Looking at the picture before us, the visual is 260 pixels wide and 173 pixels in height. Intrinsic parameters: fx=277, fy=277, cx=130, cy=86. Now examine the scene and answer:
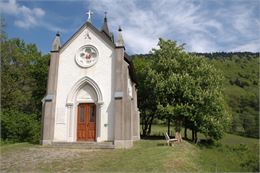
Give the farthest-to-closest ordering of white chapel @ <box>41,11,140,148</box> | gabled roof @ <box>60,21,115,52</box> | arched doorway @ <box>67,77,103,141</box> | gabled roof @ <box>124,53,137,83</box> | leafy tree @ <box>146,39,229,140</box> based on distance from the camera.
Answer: leafy tree @ <box>146,39,229,140</box>, gabled roof @ <box>124,53,137,83</box>, gabled roof @ <box>60,21,115,52</box>, arched doorway @ <box>67,77,103,141</box>, white chapel @ <box>41,11,140,148</box>

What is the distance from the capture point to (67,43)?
22141mm

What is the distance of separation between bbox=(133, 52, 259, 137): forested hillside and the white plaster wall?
1607 centimetres

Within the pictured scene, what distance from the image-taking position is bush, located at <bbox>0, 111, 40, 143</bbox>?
23.9 meters

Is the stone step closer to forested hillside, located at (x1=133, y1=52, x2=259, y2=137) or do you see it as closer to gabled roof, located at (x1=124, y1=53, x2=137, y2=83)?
gabled roof, located at (x1=124, y1=53, x2=137, y2=83)

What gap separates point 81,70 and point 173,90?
10086 millimetres

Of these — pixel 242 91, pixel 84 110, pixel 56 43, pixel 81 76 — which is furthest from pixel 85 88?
pixel 242 91

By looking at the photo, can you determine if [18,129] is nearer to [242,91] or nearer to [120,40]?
[120,40]

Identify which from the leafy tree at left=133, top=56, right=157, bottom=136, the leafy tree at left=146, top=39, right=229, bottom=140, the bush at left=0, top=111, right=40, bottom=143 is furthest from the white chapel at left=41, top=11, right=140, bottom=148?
the leafy tree at left=133, top=56, right=157, bottom=136

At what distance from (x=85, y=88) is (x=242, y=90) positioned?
59.7 meters

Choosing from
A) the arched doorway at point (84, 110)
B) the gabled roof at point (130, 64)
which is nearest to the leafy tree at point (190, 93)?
the gabled roof at point (130, 64)

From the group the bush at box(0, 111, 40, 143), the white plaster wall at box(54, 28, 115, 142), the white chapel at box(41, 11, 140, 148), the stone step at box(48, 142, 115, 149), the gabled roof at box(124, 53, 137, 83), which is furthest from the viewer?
the bush at box(0, 111, 40, 143)

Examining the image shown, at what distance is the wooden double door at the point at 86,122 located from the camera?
68.8 feet

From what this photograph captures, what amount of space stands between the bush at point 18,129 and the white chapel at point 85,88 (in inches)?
174

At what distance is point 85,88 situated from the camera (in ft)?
71.4
